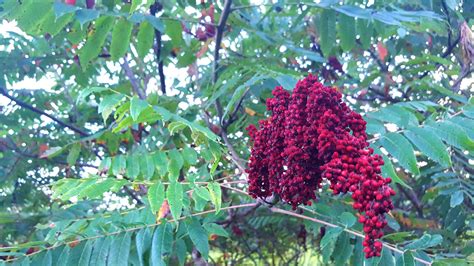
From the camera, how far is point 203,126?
246 centimetres

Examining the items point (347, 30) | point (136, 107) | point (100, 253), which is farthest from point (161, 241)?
point (347, 30)

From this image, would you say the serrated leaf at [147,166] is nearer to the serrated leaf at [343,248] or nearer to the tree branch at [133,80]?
the serrated leaf at [343,248]

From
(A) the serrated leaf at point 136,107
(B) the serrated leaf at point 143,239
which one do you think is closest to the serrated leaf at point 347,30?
(A) the serrated leaf at point 136,107

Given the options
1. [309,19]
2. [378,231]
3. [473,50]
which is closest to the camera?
[378,231]

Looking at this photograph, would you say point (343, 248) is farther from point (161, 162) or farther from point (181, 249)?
point (161, 162)

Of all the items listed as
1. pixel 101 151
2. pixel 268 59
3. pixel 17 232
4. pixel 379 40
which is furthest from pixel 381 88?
pixel 17 232

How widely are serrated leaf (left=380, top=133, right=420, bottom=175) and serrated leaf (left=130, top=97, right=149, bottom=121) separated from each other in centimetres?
80

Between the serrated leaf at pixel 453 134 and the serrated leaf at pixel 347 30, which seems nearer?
the serrated leaf at pixel 453 134

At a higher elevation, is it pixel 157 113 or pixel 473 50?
pixel 473 50

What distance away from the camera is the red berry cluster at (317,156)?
1474mm

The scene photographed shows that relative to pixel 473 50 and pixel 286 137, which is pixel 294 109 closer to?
pixel 286 137

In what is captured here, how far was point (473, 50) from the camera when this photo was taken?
2508mm

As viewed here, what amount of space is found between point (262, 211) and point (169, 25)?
1.16 m

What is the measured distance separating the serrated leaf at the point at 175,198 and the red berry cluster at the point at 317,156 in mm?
258
